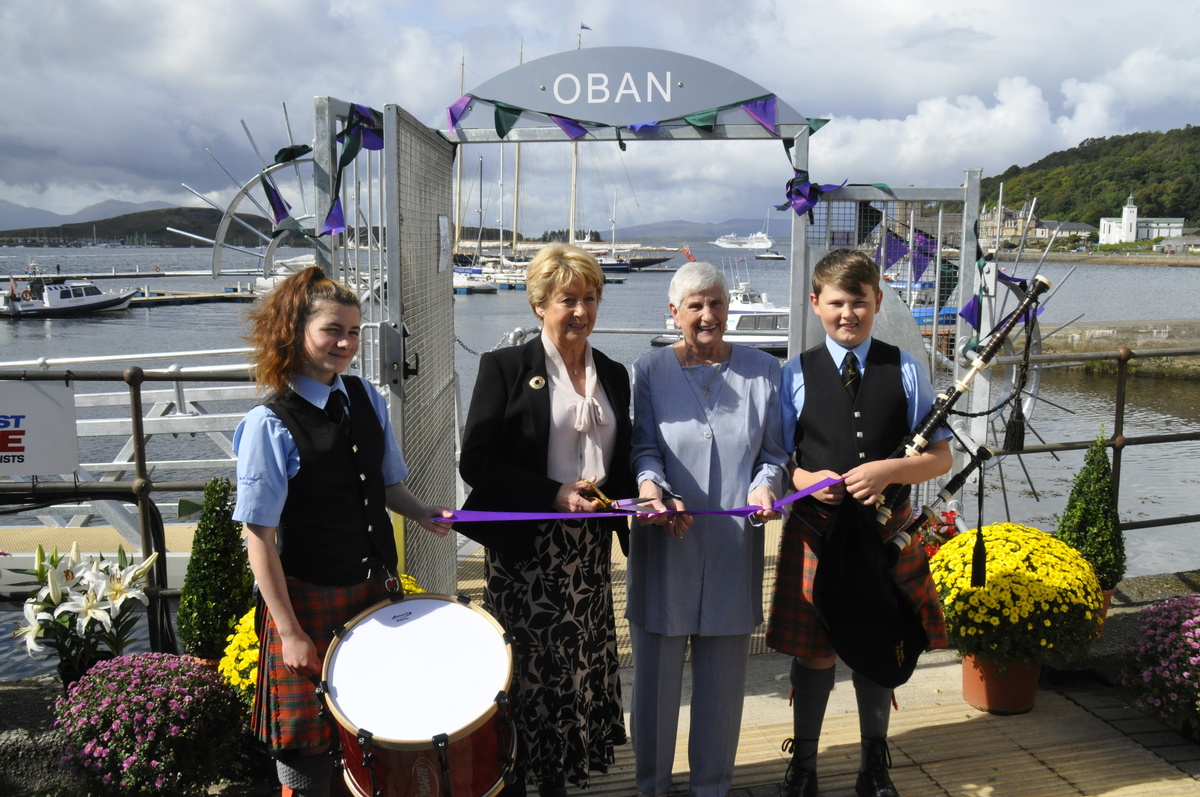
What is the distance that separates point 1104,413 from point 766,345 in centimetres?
966

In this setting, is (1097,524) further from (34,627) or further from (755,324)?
(755,324)

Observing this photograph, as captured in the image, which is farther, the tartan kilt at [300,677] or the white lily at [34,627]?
the white lily at [34,627]

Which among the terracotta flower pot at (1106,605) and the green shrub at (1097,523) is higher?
the green shrub at (1097,523)

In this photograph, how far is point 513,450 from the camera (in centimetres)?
266

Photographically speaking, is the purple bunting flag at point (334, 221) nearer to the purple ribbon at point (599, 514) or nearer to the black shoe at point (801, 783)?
the purple ribbon at point (599, 514)

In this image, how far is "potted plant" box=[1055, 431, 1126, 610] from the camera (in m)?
4.05

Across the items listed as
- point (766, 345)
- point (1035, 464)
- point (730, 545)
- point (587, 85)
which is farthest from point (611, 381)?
point (766, 345)

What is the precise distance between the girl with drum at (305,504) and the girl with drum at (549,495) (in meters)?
0.39

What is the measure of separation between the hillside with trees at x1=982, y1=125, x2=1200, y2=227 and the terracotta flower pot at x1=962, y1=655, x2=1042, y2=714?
6316 centimetres

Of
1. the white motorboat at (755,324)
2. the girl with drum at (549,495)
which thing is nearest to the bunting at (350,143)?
the girl with drum at (549,495)

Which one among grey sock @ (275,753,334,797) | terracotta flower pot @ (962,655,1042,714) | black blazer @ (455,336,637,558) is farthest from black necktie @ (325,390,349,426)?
terracotta flower pot @ (962,655,1042,714)

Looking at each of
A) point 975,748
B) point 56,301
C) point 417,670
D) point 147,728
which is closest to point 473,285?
point 56,301

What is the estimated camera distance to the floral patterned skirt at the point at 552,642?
2641mm

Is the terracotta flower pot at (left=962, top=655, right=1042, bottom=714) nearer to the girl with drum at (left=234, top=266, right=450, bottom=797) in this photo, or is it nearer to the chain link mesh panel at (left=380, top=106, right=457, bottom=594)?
the chain link mesh panel at (left=380, top=106, right=457, bottom=594)
